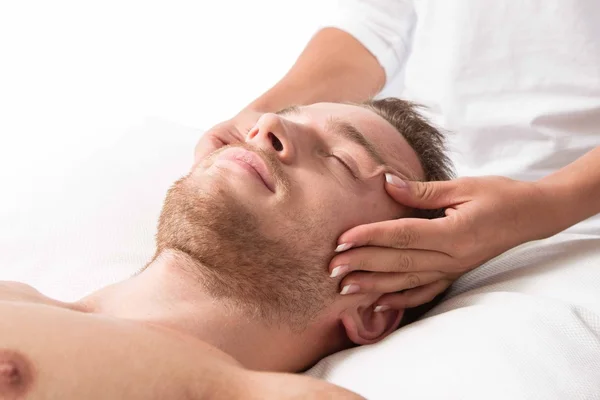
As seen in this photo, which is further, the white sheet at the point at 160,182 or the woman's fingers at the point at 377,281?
the woman's fingers at the point at 377,281

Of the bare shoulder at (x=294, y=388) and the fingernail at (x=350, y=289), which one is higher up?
the bare shoulder at (x=294, y=388)

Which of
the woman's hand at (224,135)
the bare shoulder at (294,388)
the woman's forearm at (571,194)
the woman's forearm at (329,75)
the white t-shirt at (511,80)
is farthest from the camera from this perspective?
the woman's forearm at (329,75)

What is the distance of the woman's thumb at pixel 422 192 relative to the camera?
4.97ft

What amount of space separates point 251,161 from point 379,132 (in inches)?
11.1

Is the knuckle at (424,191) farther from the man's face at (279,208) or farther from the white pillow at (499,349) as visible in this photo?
the white pillow at (499,349)

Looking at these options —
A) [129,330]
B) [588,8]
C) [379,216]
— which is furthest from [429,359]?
[588,8]

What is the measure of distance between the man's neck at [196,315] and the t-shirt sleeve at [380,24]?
3.36 ft

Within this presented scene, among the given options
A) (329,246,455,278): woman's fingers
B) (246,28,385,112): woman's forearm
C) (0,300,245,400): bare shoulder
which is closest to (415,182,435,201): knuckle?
(329,246,455,278): woman's fingers

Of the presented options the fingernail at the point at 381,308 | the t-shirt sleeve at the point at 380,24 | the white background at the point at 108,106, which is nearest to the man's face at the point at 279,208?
the fingernail at the point at 381,308

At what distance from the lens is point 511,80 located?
2117mm

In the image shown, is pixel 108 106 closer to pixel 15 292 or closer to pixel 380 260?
pixel 15 292

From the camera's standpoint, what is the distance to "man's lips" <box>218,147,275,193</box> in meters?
1.49

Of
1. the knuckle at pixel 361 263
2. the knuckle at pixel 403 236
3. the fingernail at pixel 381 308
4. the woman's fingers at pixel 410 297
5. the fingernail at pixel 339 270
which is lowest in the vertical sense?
the fingernail at pixel 381 308

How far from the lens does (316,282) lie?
4.82 feet
